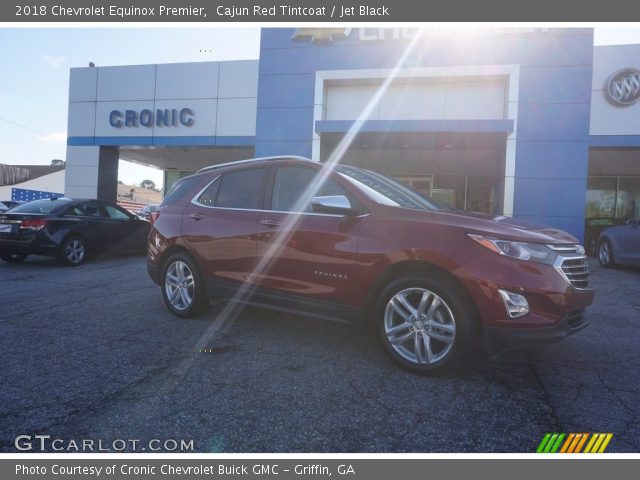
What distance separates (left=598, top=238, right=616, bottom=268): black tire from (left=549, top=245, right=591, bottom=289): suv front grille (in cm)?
780

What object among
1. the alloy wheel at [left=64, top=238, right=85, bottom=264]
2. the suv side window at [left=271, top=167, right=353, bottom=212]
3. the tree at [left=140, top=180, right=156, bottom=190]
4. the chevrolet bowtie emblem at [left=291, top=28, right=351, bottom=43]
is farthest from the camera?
the tree at [left=140, top=180, right=156, bottom=190]

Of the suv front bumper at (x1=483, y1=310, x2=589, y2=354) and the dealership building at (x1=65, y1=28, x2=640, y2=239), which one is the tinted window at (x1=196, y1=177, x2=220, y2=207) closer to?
the suv front bumper at (x1=483, y1=310, x2=589, y2=354)

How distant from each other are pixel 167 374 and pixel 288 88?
11447 millimetres

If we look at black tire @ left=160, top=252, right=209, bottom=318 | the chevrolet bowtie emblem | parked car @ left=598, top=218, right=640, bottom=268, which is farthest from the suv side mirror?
the chevrolet bowtie emblem

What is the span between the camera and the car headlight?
2.81m

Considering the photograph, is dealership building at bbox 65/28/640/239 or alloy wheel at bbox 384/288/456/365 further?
dealership building at bbox 65/28/640/239

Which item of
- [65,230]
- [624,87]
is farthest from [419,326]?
[624,87]

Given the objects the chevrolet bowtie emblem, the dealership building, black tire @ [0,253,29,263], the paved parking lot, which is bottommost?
the paved parking lot

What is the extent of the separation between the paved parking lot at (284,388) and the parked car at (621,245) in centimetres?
503

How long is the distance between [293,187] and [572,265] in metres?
2.39

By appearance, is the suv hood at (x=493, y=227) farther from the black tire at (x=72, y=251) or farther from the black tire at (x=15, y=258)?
the black tire at (x=15, y=258)

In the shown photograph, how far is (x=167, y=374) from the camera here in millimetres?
3023

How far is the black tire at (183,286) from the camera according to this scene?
4414 millimetres

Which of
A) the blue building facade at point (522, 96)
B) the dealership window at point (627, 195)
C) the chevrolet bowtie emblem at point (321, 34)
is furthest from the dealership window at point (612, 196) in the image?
the chevrolet bowtie emblem at point (321, 34)
